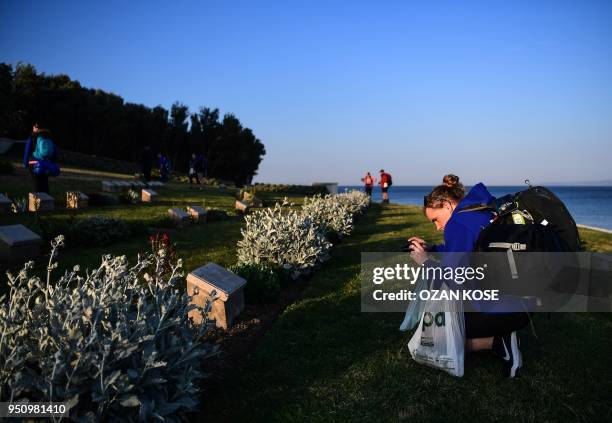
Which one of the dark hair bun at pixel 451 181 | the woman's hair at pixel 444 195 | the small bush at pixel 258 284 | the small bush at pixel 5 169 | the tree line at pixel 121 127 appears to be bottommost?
the small bush at pixel 258 284

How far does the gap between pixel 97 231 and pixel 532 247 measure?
893 centimetres

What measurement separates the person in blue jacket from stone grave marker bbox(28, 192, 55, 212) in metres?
11.7

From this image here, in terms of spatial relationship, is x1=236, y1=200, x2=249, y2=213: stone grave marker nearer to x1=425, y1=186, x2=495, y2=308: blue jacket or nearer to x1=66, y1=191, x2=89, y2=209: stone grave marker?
x1=66, y1=191, x2=89, y2=209: stone grave marker

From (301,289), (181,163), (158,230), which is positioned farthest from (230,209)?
(181,163)

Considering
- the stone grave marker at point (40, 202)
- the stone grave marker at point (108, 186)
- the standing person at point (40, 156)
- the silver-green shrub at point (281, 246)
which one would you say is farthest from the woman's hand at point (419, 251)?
the stone grave marker at point (108, 186)

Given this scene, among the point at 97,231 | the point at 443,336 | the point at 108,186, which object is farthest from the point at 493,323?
the point at 108,186

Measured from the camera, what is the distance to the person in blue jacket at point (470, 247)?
385 cm

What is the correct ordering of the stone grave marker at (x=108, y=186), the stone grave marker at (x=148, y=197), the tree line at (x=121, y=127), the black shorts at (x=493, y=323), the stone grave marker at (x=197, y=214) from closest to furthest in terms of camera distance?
the black shorts at (x=493, y=323) < the stone grave marker at (x=197, y=214) < the stone grave marker at (x=148, y=197) < the stone grave marker at (x=108, y=186) < the tree line at (x=121, y=127)

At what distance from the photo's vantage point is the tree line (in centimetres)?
4294

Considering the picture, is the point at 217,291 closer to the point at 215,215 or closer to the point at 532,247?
the point at 532,247

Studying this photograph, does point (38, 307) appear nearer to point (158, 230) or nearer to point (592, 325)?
point (592, 325)

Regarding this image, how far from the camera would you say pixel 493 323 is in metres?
4.09

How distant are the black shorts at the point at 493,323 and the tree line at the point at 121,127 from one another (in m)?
40.8

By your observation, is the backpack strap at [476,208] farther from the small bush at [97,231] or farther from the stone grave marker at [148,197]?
the stone grave marker at [148,197]
